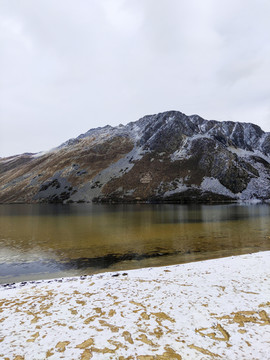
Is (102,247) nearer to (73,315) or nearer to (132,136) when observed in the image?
(73,315)

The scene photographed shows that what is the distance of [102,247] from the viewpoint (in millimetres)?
24281

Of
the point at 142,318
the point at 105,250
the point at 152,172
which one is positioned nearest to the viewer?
the point at 142,318

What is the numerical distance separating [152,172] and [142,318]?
135377 mm

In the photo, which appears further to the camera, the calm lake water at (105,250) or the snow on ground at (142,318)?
the calm lake water at (105,250)

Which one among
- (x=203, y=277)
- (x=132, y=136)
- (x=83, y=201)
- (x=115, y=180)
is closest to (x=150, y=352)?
A: (x=203, y=277)

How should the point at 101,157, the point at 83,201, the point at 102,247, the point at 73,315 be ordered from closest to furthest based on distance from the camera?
1. the point at 73,315
2. the point at 102,247
3. the point at 83,201
4. the point at 101,157

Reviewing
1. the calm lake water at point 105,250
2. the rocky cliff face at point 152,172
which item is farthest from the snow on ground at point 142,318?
the rocky cliff face at point 152,172

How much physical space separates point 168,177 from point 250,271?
406 ft

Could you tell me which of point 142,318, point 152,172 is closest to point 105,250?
point 142,318

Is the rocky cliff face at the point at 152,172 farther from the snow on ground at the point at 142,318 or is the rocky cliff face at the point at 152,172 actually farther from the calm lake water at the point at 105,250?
the snow on ground at the point at 142,318

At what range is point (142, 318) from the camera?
7727 millimetres

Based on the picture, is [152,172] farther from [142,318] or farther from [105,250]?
[142,318]

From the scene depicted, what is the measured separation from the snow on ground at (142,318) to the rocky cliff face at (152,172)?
106m

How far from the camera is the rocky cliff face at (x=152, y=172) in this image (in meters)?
123
